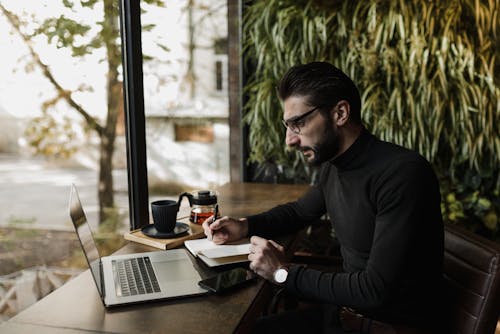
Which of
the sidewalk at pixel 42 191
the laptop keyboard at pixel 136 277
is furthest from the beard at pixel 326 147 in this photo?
the sidewalk at pixel 42 191

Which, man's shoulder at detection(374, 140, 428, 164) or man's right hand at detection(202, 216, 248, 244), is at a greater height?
man's shoulder at detection(374, 140, 428, 164)

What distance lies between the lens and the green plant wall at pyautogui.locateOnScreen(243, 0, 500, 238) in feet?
8.32

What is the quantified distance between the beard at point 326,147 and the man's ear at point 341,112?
1.3 inches

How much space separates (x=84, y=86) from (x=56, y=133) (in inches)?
9.8

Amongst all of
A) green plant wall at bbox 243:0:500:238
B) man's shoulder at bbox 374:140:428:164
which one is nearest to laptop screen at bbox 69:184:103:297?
man's shoulder at bbox 374:140:428:164

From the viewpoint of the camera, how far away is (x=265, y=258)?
1.29 meters

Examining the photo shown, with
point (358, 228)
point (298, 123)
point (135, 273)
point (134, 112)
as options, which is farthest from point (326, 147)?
point (134, 112)

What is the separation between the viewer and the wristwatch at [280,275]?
1.25 meters

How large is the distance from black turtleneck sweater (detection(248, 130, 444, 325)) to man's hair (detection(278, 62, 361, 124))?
15cm

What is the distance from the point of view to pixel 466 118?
2.54 meters

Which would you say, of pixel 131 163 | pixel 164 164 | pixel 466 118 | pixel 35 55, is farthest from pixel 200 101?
pixel 466 118

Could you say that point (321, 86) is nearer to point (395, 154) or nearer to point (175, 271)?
point (395, 154)

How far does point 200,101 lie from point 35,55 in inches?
51.0

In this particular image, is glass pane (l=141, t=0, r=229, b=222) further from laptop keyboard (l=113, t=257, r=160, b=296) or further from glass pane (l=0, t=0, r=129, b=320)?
laptop keyboard (l=113, t=257, r=160, b=296)
